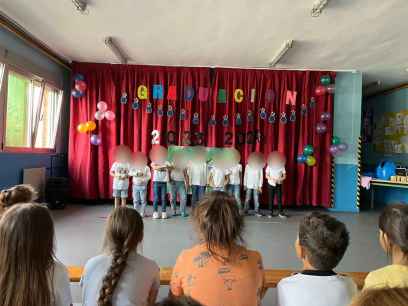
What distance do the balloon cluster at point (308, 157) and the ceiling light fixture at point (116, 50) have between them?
3764mm

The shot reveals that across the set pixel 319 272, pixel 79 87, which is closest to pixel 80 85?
pixel 79 87

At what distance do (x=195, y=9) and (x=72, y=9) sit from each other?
1.47m

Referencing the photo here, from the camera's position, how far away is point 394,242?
1407mm

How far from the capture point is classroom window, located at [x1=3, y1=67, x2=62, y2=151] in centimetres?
487

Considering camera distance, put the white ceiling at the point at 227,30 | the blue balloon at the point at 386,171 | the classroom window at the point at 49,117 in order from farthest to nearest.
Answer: the blue balloon at the point at 386,171 → the classroom window at the point at 49,117 → the white ceiling at the point at 227,30

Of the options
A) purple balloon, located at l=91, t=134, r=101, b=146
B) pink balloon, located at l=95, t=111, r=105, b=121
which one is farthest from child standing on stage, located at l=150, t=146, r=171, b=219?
pink balloon, located at l=95, t=111, r=105, b=121

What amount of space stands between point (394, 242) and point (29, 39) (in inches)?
213

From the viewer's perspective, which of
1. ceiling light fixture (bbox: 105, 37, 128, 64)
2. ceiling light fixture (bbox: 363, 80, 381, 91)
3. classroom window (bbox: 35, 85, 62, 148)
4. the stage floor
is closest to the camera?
the stage floor

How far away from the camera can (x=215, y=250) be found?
1360mm

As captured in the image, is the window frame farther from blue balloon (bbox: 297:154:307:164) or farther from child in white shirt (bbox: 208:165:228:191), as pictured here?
blue balloon (bbox: 297:154:307:164)

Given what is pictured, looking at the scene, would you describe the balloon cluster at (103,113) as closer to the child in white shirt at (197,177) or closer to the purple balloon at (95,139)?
the purple balloon at (95,139)

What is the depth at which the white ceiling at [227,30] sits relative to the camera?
3781 mm

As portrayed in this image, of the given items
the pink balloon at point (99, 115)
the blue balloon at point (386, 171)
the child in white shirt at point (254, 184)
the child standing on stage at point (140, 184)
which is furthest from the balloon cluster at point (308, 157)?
the pink balloon at point (99, 115)

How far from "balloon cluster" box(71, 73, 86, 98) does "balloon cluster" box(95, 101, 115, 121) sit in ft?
1.28
